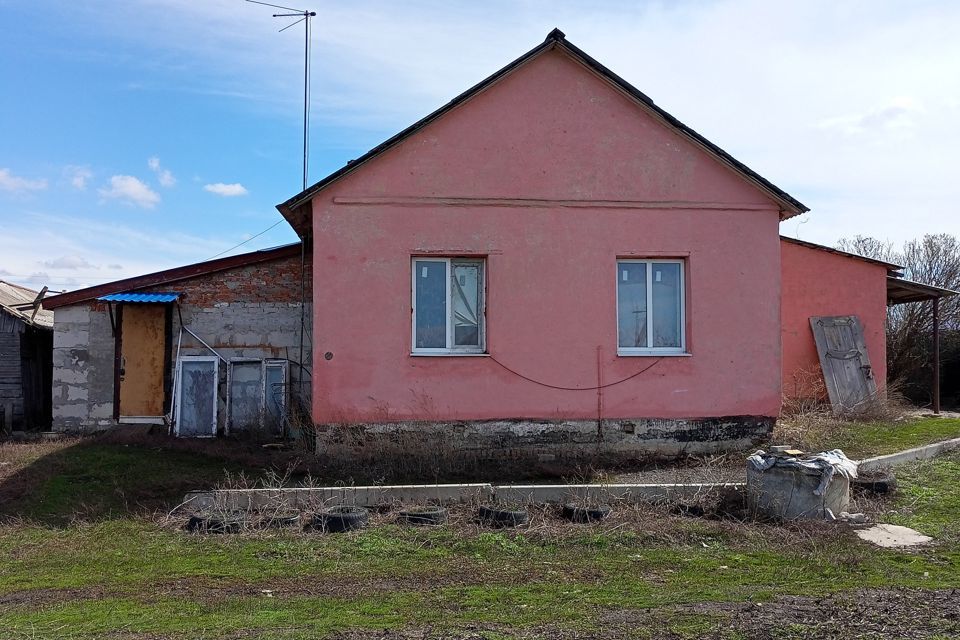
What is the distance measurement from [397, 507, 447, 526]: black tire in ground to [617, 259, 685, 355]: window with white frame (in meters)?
4.28

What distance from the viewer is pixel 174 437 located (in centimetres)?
1245

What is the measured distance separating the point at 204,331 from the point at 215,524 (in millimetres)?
6144

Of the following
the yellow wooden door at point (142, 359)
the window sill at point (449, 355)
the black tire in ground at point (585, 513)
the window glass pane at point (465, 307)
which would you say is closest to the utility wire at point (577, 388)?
the window sill at point (449, 355)

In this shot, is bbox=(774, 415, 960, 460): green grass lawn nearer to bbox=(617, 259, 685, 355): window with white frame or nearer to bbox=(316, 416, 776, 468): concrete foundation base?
bbox=(316, 416, 776, 468): concrete foundation base

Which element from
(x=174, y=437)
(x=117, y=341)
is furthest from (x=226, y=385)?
(x=117, y=341)

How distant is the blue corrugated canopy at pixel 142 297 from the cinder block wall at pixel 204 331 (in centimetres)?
18

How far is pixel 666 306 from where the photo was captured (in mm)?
11078

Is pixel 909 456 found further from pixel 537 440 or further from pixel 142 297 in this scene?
pixel 142 297

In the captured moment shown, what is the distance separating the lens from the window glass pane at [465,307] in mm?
10773

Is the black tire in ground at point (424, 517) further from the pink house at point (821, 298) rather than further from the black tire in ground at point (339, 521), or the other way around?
the pink house at point (821, 298)

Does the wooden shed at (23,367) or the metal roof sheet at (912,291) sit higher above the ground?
the metal roof sheet at (912,291)

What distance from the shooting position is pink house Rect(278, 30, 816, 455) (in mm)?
10508

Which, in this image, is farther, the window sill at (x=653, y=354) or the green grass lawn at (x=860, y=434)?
the green grass lawn at (x=860, y=434)

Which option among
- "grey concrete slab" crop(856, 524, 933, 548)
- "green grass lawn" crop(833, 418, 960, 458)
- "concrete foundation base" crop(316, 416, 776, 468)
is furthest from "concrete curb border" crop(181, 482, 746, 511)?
"green grass lawn" crop(833, 418, 960, 458)
